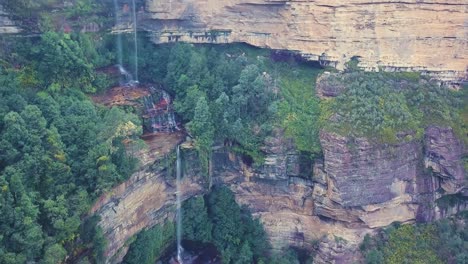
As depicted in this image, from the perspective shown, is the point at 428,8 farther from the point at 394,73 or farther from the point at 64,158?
the point at 64,158

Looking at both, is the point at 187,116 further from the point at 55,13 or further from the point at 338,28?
the point at 338,28

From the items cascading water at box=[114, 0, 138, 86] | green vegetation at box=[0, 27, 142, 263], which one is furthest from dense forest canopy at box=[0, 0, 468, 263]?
cascading water at box=[114, 0, 138, 86]

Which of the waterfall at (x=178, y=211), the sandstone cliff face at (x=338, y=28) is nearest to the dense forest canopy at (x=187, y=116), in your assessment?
the waterfall at (x=178, y=211)

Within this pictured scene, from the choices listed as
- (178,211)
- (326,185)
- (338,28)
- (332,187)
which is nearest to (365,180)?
(332,187)

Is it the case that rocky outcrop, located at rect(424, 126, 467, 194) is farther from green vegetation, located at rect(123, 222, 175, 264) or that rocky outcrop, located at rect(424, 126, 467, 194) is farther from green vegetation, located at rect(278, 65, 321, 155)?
green vegetation, located at rect(123, 222, 175, 264)

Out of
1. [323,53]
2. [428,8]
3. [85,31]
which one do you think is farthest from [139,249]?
[428,8]
